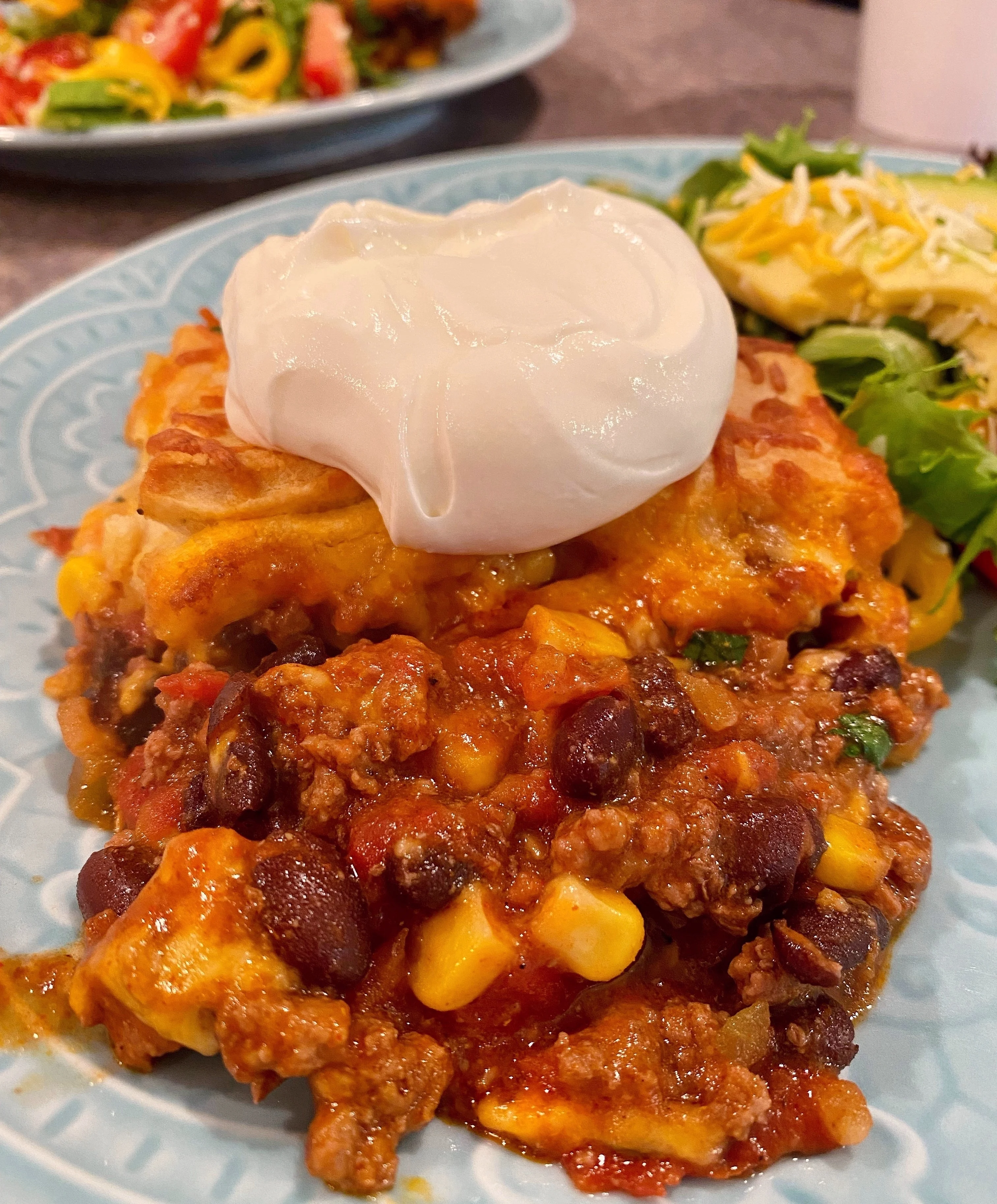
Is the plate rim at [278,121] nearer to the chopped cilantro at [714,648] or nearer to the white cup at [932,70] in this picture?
the white cup at [932,70]

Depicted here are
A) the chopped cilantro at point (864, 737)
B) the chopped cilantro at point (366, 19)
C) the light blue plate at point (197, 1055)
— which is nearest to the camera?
the light blue plate at point (197, 1055)

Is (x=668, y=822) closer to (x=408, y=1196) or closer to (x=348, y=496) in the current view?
(x=408, y=1196)

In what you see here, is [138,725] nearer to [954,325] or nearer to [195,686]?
[195,686]

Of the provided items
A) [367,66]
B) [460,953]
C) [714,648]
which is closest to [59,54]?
[367,66]

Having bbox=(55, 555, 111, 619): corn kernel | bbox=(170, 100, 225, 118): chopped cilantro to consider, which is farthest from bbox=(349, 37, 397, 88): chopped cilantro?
bbox=(55, 555, 111, 619): corn kernel

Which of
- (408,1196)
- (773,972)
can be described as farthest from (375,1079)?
(773,972)

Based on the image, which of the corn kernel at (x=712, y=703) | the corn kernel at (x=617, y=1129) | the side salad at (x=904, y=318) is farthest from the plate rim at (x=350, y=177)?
the corn kernel at (x=617, y=1129)
